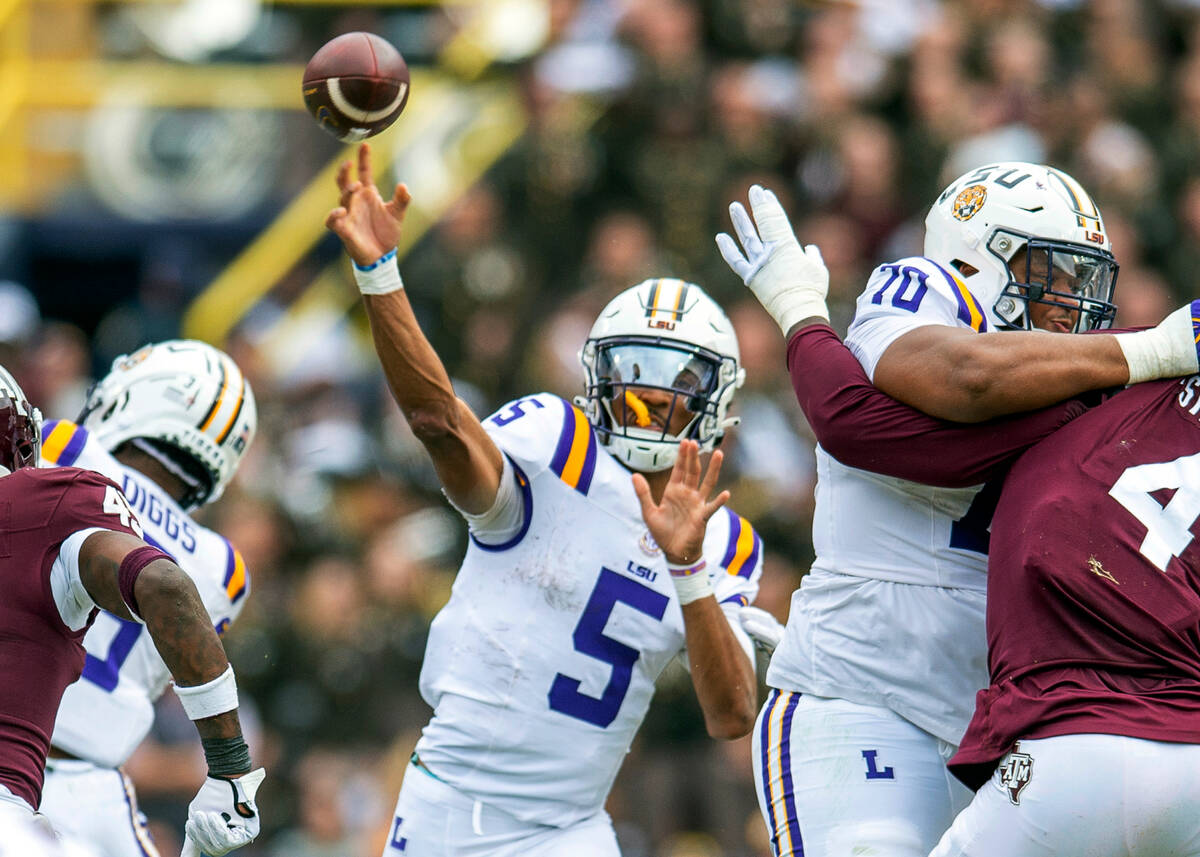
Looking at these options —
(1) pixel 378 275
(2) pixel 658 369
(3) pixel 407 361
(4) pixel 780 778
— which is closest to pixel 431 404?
(3) pixel 407 361

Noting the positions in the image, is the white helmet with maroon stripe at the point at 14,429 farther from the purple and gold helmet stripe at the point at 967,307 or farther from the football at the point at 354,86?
the purple and gold helmet stripe at the point at 967,307

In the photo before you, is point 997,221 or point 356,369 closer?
point 997,221

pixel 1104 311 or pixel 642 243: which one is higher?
pixel 642 243

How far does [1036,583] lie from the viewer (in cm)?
388

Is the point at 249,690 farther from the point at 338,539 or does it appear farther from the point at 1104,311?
the point at 1104,311

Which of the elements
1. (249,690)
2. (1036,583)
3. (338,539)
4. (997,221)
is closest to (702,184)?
(338,539)

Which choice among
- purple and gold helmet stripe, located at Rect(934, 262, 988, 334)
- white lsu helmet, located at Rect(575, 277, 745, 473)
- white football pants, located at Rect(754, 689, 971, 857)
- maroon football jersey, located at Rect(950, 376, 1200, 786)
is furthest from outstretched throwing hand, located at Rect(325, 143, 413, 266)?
maroon football jersey, located at Rect(950, 376, 1200, 786)

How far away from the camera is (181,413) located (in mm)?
5949

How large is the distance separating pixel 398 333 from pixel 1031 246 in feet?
5.52

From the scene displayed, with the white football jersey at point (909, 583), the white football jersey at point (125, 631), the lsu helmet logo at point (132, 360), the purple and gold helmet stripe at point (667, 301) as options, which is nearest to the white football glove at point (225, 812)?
the white football jersey at point (125, 631)

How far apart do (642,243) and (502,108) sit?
9.81ft

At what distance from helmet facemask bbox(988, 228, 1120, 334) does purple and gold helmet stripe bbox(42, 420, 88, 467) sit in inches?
111

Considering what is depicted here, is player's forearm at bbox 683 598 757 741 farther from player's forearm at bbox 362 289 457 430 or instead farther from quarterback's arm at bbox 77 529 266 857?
quarterback's arm at bbox 77 529 266 857

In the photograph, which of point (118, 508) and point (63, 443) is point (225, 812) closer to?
point (118, 508)
